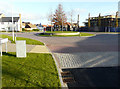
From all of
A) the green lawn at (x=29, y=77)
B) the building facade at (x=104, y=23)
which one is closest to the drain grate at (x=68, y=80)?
the green lawn at (x=29, y=77)

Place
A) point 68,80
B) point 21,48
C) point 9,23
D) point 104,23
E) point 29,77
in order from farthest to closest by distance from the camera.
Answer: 1. point 9,23
2. point 104,23
3. point 21,48
4. point 68,80
5. point 29,77

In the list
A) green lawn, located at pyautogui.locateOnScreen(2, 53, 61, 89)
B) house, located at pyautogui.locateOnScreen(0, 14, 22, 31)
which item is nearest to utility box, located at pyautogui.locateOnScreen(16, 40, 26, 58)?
green lawn, located at pyautogui.locateOnScreen(2, 53, 61, 89)

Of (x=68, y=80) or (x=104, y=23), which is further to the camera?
(x=104, y=23)

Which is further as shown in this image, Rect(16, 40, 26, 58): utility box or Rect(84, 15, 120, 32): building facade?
Rect(84, 15, 120, 32): building facade

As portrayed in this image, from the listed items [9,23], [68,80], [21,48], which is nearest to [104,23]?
[9,23]

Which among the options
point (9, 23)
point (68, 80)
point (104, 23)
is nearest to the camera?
point (68, 80)

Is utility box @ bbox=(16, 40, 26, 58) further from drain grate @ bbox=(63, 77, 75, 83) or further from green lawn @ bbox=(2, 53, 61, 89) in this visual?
drain grate @ bbox=(63, 77, 75, 83)

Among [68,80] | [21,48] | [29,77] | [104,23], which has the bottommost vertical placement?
[68,80]

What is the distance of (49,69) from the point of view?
6.57m

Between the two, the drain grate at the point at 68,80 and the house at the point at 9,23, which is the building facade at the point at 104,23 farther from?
the drain grate at the point at 68,80

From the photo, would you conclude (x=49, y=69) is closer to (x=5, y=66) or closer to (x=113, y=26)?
(x=5, y=66)

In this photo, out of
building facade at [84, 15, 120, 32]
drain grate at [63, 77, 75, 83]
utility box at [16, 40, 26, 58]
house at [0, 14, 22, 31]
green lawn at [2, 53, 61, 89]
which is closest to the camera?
green lawn at [2, 53, 61, 89]

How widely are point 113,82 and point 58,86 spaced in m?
2.17

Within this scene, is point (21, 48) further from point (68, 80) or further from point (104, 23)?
point (104, 23)
